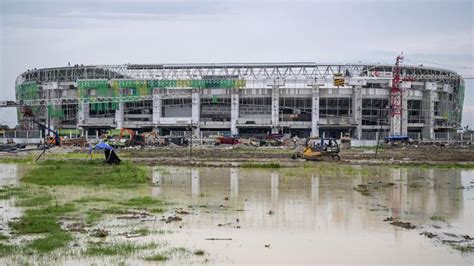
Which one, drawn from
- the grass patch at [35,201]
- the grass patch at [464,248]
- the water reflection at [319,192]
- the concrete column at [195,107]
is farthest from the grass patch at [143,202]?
the concrete column at [195,107]

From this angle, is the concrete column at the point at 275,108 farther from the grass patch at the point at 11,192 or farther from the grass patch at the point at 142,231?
the grass patch at the point at 142,231

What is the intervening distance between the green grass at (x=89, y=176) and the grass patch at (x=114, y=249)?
13949mm

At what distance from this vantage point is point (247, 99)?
341ft

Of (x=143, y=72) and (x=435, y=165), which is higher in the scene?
(x=143, y=72)

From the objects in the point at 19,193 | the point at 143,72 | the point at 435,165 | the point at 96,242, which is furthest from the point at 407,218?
the point at 143,72

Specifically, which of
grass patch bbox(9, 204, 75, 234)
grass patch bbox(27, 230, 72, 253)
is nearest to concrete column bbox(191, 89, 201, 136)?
grass patch bbox(9, 204, 75, 234)

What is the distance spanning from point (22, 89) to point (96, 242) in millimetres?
111735

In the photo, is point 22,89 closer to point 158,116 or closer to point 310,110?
point 158,116

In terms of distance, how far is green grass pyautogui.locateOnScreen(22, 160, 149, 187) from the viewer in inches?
1157

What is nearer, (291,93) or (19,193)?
(19,193)

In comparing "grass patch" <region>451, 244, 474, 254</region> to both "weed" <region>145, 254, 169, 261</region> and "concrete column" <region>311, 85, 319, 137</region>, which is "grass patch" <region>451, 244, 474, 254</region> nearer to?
"weed" <region>145, 254, 169, 261</region>

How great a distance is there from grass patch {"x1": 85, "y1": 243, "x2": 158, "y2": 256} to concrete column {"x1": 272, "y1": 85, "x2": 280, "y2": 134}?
85.6 meters

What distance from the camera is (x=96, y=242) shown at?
1522cm

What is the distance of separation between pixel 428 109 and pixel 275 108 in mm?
28149
